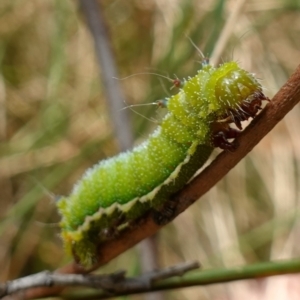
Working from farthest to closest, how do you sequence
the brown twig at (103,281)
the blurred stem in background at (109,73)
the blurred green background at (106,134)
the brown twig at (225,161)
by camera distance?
the blurred green background at (106,134), the blurred stem in background at (109,73), the brown twig at (103,281), the brown twig at (225,161)

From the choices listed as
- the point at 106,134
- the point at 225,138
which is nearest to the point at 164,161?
the point at 225,138

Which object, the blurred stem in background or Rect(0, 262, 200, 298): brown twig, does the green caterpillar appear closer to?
Rect(0, 262, 200, 298): brown twig

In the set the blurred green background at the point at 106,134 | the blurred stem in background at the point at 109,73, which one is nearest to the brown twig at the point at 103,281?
the blurred stem in background at the point at 109,73

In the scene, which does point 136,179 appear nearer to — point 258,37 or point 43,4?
point 258,37

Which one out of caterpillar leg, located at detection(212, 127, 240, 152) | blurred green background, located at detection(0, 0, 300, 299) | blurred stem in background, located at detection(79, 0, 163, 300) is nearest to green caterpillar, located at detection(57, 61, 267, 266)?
caterpillar leg, located at detection(212, 127, 240, 152)

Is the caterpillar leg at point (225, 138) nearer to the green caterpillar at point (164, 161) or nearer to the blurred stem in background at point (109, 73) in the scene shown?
the green caterpillar at point (164, 161)

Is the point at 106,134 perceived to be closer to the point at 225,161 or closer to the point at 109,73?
the point at 109,73
